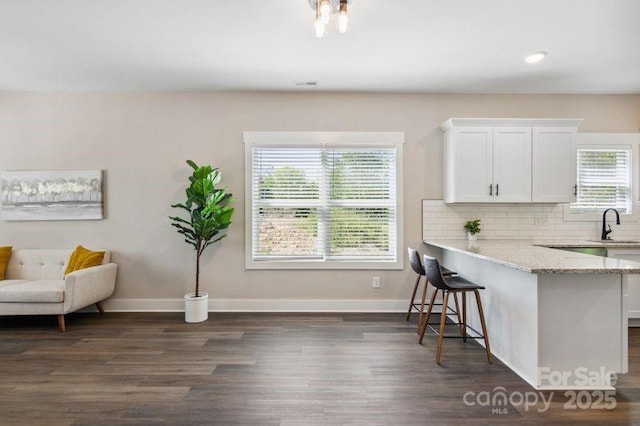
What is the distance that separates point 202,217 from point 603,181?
15.1 ft

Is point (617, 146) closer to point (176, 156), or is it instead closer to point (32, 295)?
point (176, 156)

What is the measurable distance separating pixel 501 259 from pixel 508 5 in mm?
1765

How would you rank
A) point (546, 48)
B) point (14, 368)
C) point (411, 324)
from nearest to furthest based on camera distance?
point (14, 368), point (546, 48), point (411, 324)

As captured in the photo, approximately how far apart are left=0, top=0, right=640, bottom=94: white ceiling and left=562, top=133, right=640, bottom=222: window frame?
0.53 m

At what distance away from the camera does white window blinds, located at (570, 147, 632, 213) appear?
4203mm

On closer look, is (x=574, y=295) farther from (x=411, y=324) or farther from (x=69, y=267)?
(x=69, y=267)

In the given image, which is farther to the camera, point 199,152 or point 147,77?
point 199,152

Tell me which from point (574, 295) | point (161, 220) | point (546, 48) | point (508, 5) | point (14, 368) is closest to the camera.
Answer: point (574, 295)

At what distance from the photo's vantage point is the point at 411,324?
3.71 m

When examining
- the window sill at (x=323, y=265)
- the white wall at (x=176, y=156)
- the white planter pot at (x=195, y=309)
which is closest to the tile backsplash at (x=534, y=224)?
the white wall at (x=176, y=156)

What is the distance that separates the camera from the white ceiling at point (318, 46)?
8.32ft

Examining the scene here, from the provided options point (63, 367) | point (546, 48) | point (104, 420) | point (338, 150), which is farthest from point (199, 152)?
point (546, 48)

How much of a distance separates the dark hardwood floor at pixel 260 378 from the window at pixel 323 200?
854 mm

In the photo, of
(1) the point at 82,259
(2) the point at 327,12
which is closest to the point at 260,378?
(2) the point at 327,12
